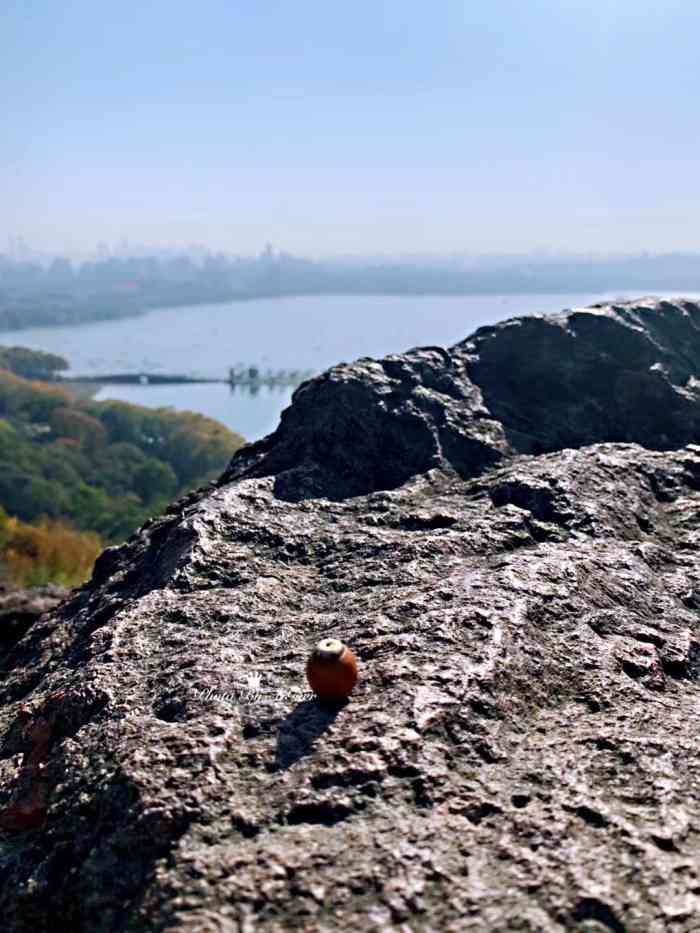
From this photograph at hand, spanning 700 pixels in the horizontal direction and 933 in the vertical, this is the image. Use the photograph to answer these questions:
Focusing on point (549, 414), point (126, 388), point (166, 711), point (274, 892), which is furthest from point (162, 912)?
point (126, 388)

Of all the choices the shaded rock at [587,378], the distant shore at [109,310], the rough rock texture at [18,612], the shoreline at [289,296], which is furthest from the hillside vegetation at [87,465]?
the distant shore at [109,310]

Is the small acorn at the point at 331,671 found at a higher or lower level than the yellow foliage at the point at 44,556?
higher

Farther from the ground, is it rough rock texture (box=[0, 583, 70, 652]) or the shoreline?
the shoreline

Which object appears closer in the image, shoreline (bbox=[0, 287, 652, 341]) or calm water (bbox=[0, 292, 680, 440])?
calm water (bbox=[0, 292, 680, 440])

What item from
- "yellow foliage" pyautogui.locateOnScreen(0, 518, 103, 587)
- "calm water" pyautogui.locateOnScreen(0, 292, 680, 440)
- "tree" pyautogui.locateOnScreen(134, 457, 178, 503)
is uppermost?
"calm water" pyautogui.locateOnScreen(0, 292, 680, 440)

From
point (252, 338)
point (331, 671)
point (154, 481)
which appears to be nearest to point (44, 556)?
point (154, 481)

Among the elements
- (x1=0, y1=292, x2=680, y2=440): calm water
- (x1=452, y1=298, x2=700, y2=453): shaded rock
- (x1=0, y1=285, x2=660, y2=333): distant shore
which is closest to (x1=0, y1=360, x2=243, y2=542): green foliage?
(x1=0, y1=292, x2=680, y2=440): calm water

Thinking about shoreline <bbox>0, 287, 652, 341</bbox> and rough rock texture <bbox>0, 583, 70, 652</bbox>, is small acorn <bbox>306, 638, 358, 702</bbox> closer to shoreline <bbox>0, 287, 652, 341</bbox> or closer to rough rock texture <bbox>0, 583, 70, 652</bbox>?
rough rock texture <bbox>0, 583, 70, 652</bbox>

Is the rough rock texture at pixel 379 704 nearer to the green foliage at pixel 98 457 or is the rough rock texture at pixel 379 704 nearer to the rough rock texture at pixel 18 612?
the rough rock texture at pixel 18 612
